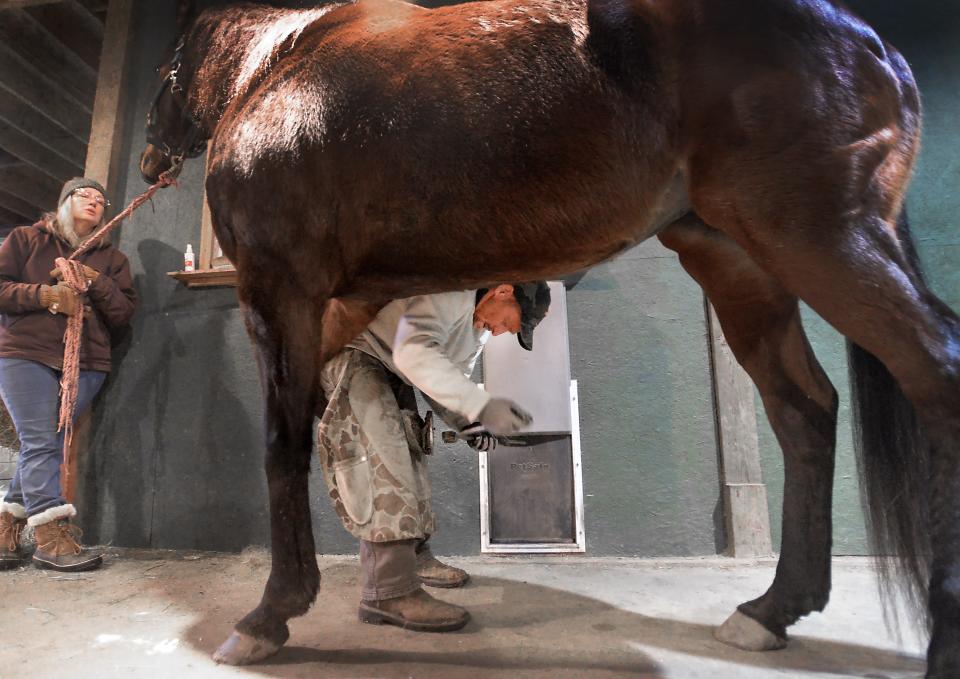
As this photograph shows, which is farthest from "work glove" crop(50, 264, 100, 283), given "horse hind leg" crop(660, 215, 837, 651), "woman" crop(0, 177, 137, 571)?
"horse hind leg" crop(660, 215, 837, 651)

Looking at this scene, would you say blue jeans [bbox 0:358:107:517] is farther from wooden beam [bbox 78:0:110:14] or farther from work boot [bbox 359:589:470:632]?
wooden beam [bbox 78:0:110:14]

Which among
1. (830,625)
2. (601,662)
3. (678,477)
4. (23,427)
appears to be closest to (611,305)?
(678,477)

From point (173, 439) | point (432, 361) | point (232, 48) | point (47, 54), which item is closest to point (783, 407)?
point (432, 361)

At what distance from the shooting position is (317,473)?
7.69 ft

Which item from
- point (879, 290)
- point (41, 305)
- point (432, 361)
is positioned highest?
point (41, 305)

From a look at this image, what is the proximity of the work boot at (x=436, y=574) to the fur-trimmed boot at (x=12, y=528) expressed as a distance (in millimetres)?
1607

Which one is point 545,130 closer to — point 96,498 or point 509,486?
point 509,486

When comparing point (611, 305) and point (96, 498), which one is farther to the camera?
point (96, 498)

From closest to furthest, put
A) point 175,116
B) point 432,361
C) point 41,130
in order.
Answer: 1. point 432,361
2. point 175,116
3. point 41,130

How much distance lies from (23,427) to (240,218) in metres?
1.76

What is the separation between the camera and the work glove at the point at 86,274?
91.0 inches

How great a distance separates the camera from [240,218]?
120 centimetres

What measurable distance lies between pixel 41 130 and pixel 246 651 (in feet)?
18.2

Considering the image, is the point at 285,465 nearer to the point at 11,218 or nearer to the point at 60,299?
the point at 60,299
